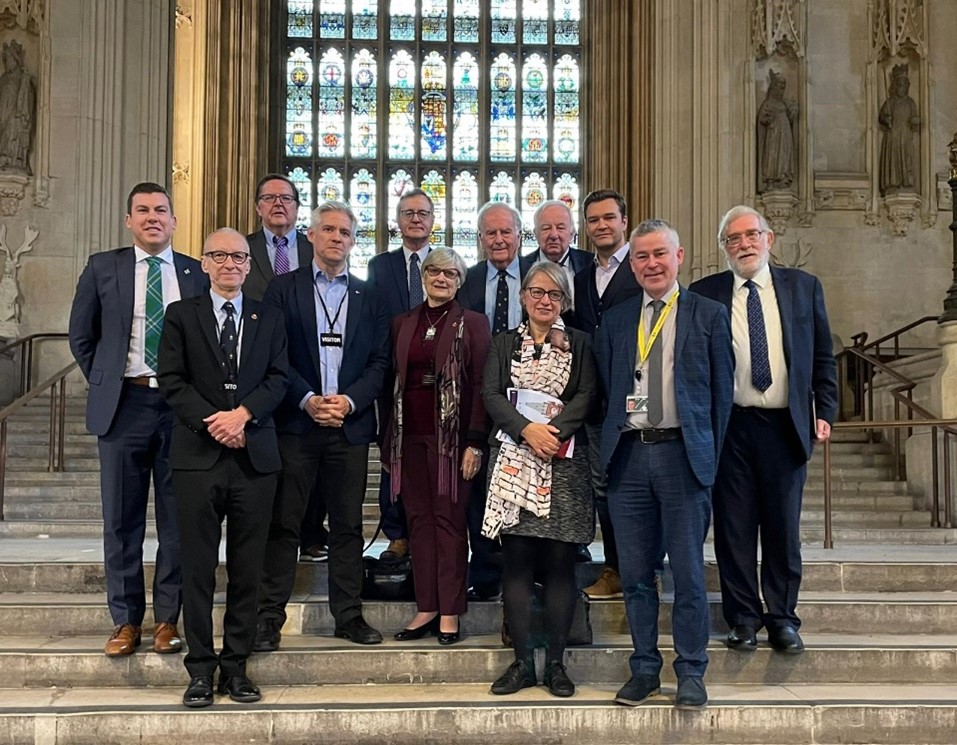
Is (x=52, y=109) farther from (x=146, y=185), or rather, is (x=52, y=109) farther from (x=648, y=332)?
(x=648, y=332)

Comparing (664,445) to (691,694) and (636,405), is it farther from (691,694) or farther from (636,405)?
(691,694)

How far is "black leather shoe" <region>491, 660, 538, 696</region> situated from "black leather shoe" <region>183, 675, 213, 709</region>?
1.12 meters

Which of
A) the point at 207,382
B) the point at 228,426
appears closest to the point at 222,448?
the point at 228,426

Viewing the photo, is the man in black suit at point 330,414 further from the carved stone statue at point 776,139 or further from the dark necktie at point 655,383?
the carved stone statue at point 776,139

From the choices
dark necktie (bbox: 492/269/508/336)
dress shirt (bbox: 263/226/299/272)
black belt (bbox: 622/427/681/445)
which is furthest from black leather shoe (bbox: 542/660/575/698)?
dress shirt (bbox: 263/226/299/272)

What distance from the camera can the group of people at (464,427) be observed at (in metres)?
4.50

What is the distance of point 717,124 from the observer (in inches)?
606

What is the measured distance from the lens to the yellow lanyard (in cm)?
456

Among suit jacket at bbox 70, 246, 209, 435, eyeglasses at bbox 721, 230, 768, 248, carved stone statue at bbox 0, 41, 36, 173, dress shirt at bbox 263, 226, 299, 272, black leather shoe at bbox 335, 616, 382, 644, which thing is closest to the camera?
suit jacket at bbox 70, 246, 209, 435

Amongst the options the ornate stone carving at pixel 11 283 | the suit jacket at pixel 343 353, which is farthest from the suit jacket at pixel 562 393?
the ornate stone carving at pixel 11 283

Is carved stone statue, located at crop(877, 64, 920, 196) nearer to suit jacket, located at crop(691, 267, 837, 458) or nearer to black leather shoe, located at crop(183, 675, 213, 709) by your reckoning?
suit jacket, located at crop(691, 267, 837, 458)

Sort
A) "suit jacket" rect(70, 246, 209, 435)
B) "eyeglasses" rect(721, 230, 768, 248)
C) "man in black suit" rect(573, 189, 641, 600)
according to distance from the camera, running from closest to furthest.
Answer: "suit jacket" rect(70, 246, 209, 435), "eyeglasses" rect(721, 230, 768, 248), "man in black suit" rect(573, 189, 641, 600)

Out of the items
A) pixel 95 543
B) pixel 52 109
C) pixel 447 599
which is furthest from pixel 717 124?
pixel 447 599

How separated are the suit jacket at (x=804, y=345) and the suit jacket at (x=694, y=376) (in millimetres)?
354
